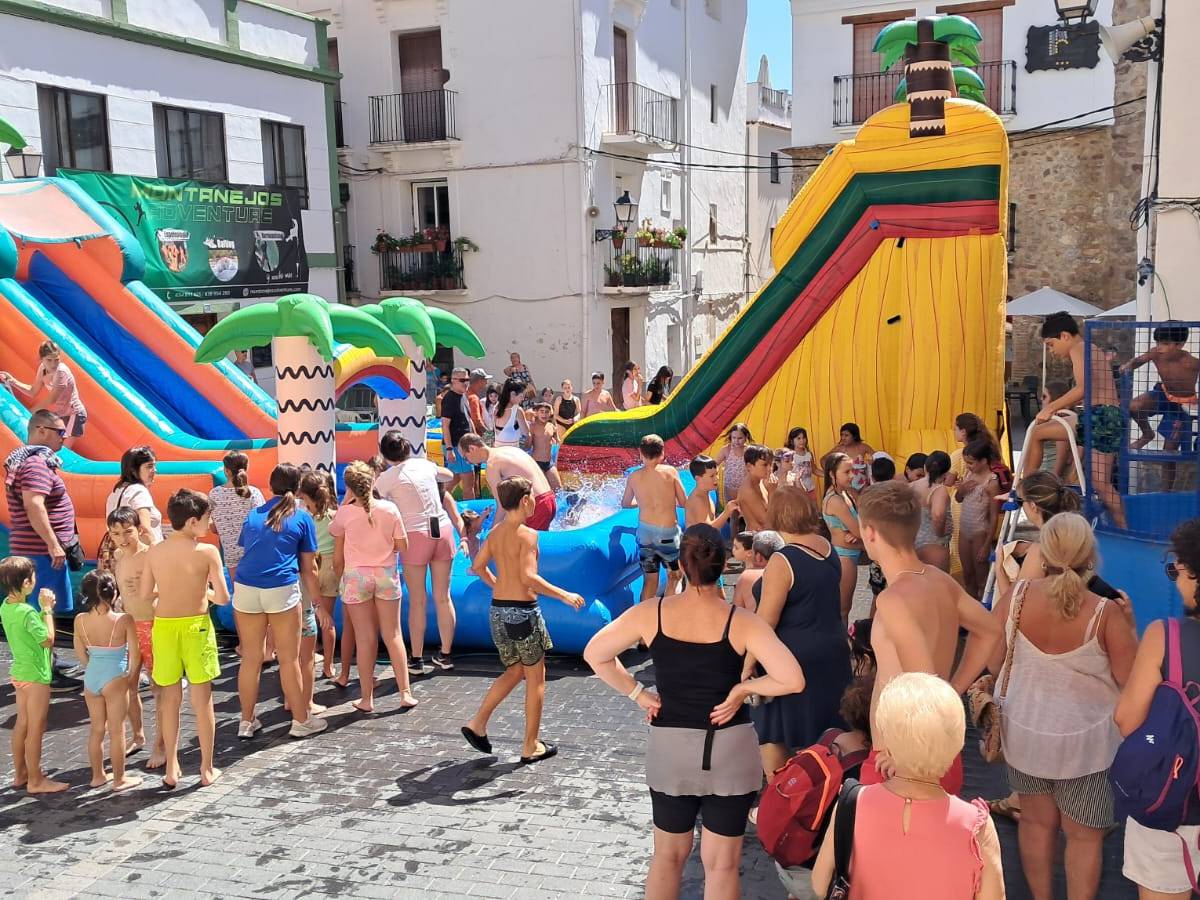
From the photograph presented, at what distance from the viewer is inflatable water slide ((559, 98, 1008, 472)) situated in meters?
8.99

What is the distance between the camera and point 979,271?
29.5 feet

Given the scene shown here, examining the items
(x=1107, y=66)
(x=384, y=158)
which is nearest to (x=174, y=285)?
(x=384, y=158)

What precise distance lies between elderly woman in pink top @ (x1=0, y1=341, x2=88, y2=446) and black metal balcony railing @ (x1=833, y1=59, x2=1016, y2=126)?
51.9ft

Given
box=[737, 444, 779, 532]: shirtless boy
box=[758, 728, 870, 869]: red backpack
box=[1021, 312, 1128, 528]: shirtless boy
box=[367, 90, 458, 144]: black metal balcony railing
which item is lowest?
box=[758, 728, 870, 869]: red backpack

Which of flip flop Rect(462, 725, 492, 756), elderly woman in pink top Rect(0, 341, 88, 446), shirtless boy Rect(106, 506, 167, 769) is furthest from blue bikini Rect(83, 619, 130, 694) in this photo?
elderly woman in pink top Rect(0, 341, 88, 446)

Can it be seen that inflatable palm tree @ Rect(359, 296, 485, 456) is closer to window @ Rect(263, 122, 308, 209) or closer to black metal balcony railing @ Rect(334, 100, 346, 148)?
window @ Rect(263, 122, 308, 209)

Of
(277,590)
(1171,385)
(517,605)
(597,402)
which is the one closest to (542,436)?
(597,402)

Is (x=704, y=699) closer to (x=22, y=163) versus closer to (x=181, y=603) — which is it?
(x=181, y=603)

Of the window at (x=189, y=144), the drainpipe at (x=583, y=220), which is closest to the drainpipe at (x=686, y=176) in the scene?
the drainpipe at (x=583, y=220)

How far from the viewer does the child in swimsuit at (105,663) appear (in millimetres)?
5383

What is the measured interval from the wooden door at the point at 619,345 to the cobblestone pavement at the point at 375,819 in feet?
54.8

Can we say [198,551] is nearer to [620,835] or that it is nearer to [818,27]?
[620,835]

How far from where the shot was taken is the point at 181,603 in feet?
17.7

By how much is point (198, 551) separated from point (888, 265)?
613cm
